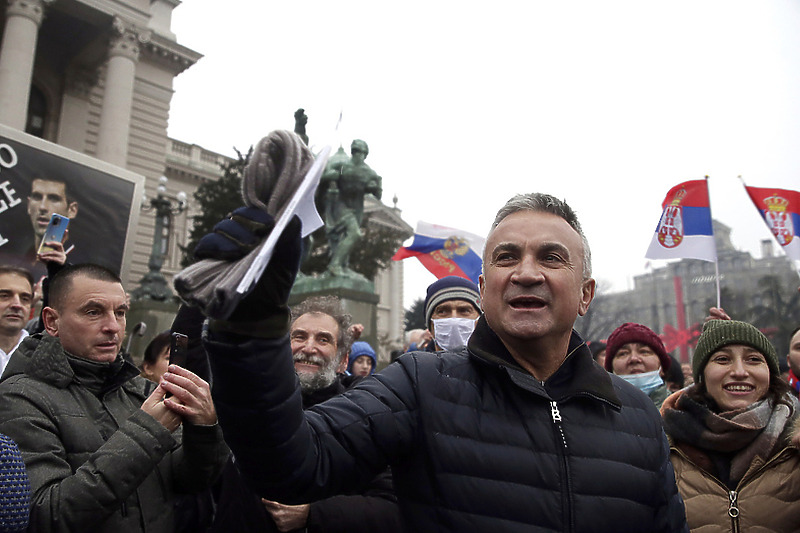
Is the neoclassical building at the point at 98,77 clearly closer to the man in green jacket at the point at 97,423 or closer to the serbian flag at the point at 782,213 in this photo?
the serbian flag at the point at 782,213

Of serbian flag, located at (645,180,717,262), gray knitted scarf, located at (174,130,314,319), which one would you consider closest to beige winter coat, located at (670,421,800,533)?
gray knitted scarf, located at (174,130,314,319)

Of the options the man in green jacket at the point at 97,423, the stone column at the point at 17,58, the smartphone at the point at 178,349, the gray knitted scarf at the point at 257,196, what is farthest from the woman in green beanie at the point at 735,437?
the stone column at the point at 17,58

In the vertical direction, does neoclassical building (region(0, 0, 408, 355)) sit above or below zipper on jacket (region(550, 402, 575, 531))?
above

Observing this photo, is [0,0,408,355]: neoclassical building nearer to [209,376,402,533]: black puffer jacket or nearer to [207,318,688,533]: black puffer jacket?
[209,376,402,533]: black puffer jacket

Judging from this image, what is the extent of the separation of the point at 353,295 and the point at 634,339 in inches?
244

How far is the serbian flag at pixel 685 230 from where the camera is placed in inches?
215

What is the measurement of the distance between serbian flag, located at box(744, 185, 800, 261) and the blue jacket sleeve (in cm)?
525

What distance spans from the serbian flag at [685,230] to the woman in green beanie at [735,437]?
270cm

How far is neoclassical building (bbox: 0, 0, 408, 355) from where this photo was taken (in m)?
18.5

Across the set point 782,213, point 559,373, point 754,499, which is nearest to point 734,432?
point 754,499

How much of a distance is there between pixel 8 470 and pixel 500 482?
1311mm

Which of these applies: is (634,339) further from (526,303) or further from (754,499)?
(526,303)

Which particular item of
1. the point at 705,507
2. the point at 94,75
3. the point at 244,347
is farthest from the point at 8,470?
the point at 94,75

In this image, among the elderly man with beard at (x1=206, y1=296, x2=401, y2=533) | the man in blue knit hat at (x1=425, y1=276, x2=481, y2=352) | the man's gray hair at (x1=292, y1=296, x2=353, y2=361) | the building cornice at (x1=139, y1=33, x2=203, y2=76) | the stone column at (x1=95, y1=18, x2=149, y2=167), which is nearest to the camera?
the elderly man with beard at (x1=206, y1=296, x2=401, y2=533)
